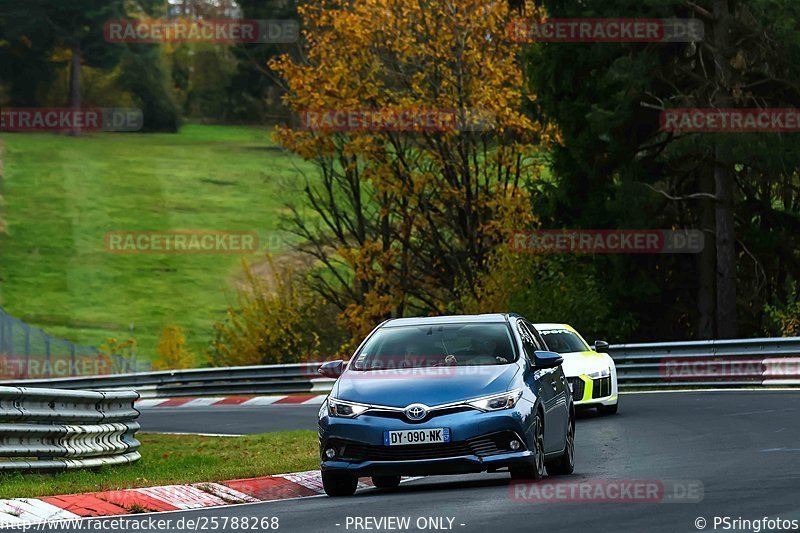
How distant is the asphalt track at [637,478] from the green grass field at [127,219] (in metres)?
51.6

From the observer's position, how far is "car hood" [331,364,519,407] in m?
13.4

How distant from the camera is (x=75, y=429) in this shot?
16.2 m

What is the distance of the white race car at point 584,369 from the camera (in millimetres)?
23359

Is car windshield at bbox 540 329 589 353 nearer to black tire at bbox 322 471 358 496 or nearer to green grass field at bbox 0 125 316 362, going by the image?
black tire at bbox 322 471 358 496

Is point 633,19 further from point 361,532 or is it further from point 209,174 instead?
point 209,174

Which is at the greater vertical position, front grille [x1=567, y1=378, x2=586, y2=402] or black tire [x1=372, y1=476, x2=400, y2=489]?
black tire [x1=372, y1=476, x2=400, y2=489]

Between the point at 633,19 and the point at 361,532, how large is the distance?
29037mm

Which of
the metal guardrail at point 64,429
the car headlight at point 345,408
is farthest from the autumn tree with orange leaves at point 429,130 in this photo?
the car headlight at point 345,408

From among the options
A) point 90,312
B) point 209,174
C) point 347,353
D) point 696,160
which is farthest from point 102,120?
point 696,160

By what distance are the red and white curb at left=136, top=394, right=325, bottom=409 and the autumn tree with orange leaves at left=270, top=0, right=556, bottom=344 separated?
703 centimetres

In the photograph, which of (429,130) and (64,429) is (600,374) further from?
(429,130)

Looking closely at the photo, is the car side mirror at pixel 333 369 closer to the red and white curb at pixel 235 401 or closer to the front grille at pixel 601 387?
the front grille at pixel 601 387

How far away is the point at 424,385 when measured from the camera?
13570mm

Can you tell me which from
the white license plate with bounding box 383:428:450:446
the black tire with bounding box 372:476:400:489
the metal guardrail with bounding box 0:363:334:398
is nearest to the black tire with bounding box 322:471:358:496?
the white license plate with bounding box 383:428:450:446
